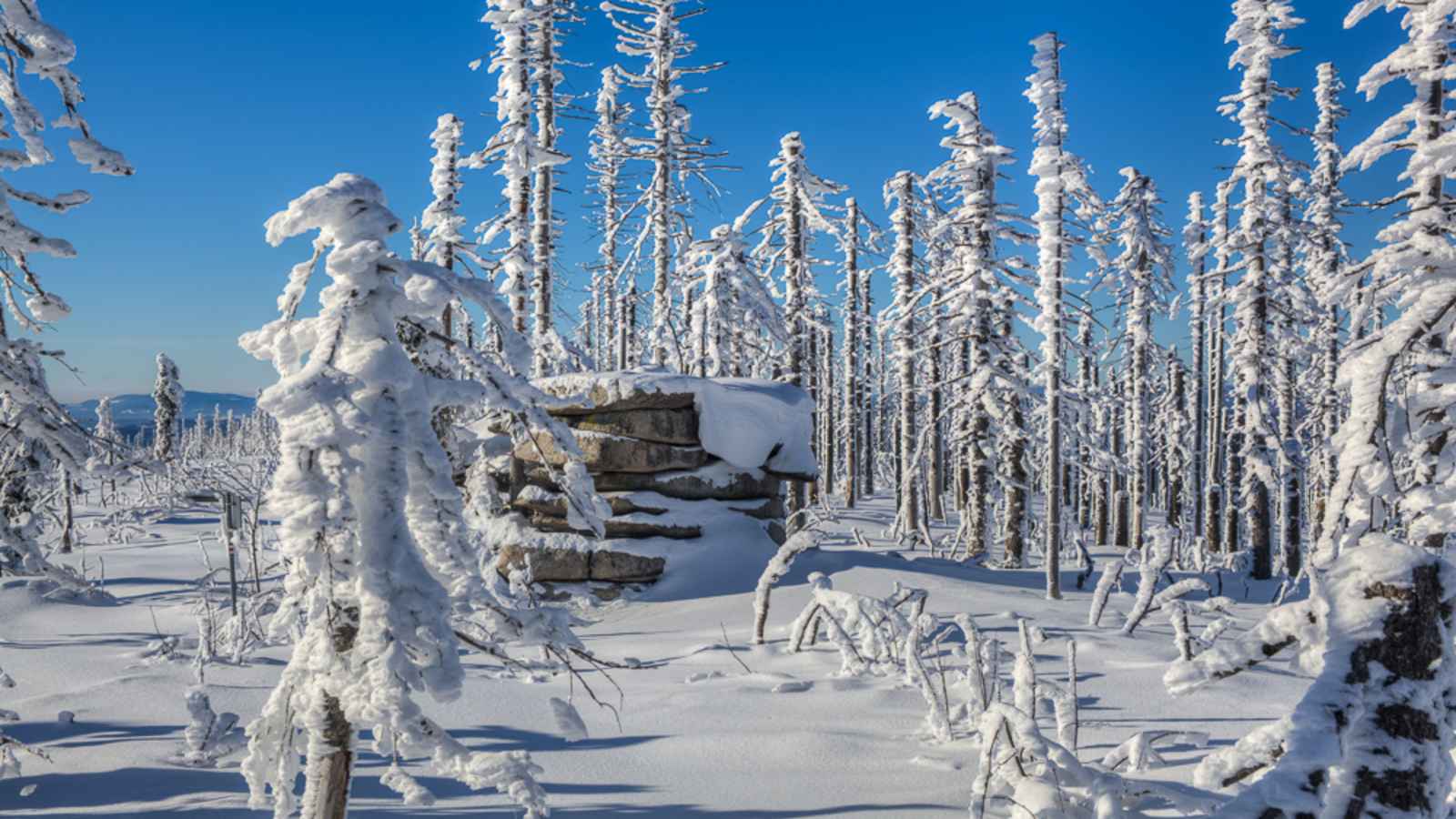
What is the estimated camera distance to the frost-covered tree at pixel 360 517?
2.81 metres

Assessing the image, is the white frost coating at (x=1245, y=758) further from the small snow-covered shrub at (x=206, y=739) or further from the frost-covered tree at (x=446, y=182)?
the frost-covered tree at (x=446, y=182)

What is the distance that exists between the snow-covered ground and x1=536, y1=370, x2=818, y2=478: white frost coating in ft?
12.9

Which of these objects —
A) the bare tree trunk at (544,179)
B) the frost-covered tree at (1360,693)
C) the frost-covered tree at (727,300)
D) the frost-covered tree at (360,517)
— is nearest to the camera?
the frost-covered tree at (1360,693)

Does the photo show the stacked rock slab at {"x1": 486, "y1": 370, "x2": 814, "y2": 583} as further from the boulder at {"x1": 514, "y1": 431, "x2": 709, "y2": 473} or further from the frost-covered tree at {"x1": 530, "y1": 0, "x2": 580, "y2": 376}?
the frost-covered tree at {"x1": 530, "y1": 0, "x2": 580, "y2": 376}

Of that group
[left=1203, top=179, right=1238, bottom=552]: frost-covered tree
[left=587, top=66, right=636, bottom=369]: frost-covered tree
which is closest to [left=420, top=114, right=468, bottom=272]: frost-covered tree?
[left=587, top=66, right=636, bottom=369]: frost-covered tree

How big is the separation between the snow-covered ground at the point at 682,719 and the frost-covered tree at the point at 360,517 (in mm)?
1909

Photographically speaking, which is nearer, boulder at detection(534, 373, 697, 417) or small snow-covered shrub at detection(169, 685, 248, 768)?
small snow-covered shrub at detection(169, 685, 248, 768)

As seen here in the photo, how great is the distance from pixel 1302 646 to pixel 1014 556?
1673cm

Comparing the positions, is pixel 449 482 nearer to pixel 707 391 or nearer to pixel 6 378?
pixel 6 378

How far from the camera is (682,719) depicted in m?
6.52

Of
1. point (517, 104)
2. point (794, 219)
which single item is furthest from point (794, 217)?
point (517, 104)

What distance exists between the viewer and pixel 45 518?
24.7m

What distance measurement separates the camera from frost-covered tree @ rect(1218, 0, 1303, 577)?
A: 18.5 m

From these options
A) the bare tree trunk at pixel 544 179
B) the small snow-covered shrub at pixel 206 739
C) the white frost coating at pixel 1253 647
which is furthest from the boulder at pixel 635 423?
the white frost coating at pixel 1253 647
